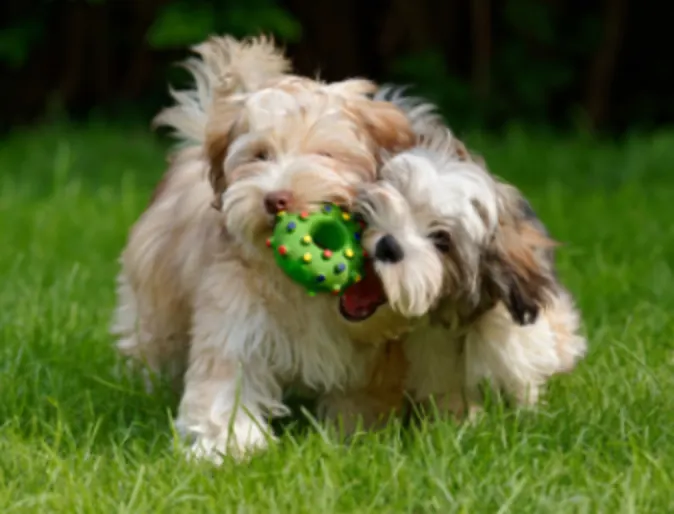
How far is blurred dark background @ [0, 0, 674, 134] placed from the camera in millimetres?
10805

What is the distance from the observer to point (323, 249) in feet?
11.5

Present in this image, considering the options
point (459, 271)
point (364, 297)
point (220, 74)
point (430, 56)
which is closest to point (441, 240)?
point (459, 271)

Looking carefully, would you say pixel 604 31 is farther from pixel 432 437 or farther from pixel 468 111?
pixel 432 437

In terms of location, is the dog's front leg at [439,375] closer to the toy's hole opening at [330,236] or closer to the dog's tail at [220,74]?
the toy's hole opening at [330,236]

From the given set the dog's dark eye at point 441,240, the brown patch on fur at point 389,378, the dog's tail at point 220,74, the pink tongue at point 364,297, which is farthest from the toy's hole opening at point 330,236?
the dog's tail at point 220,74

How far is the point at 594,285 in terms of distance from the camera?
5680mm

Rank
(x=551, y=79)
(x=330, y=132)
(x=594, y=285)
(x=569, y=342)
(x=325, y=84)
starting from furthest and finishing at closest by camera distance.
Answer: (x=551, y=79)
(x=594, y=285)
(x=569, y=342)
(x=325, y=84)
(x=330, y=132)

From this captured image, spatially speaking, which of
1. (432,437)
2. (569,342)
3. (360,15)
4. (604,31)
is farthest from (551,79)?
(432,437)

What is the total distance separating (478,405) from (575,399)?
0.98ft

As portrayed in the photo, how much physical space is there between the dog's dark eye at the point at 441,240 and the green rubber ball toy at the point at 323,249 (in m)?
0.18

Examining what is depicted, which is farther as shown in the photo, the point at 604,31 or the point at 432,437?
the point at 604,31

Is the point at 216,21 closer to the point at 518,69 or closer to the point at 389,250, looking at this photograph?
the point at 518,69

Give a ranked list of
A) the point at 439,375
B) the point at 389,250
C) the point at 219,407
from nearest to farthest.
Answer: the point at 389,250, the point at 219,407, the point at 439,375

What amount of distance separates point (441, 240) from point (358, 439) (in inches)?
23.0
